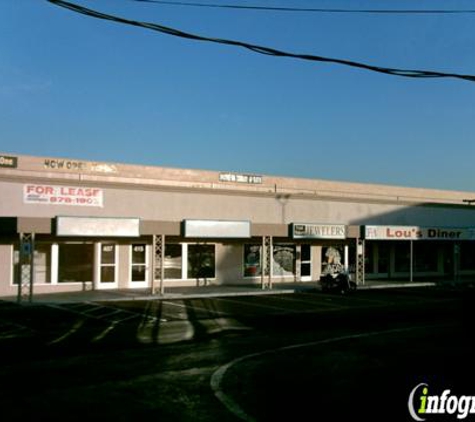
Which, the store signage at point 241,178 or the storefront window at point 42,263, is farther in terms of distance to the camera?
the store signage at point 241,178

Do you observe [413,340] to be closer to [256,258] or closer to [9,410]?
[9,410]

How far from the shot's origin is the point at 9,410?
8.05 metres

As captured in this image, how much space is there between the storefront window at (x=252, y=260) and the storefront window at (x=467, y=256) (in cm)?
1686

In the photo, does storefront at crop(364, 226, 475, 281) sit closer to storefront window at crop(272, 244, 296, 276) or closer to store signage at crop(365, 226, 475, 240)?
store signage at crop(365, 226, 475, 240)

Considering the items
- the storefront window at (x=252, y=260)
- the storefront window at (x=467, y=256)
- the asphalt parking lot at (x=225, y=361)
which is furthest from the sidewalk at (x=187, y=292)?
the storefront window at (x=467, y=256)

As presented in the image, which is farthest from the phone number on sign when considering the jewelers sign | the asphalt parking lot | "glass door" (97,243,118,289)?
the asphalt parking lot

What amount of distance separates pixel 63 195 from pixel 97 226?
1.96m

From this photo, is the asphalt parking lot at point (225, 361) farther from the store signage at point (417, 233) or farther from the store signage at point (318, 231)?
the store signage at point (417, 233)

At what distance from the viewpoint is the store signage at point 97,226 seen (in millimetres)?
23859

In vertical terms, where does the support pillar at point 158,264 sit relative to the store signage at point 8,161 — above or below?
below

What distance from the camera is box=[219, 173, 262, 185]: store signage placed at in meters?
58.4

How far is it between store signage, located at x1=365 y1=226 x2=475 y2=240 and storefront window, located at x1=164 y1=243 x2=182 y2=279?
949cm

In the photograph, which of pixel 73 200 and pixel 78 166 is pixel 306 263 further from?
pixel 78 166

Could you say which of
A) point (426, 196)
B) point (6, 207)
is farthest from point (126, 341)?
point (426, 196)
